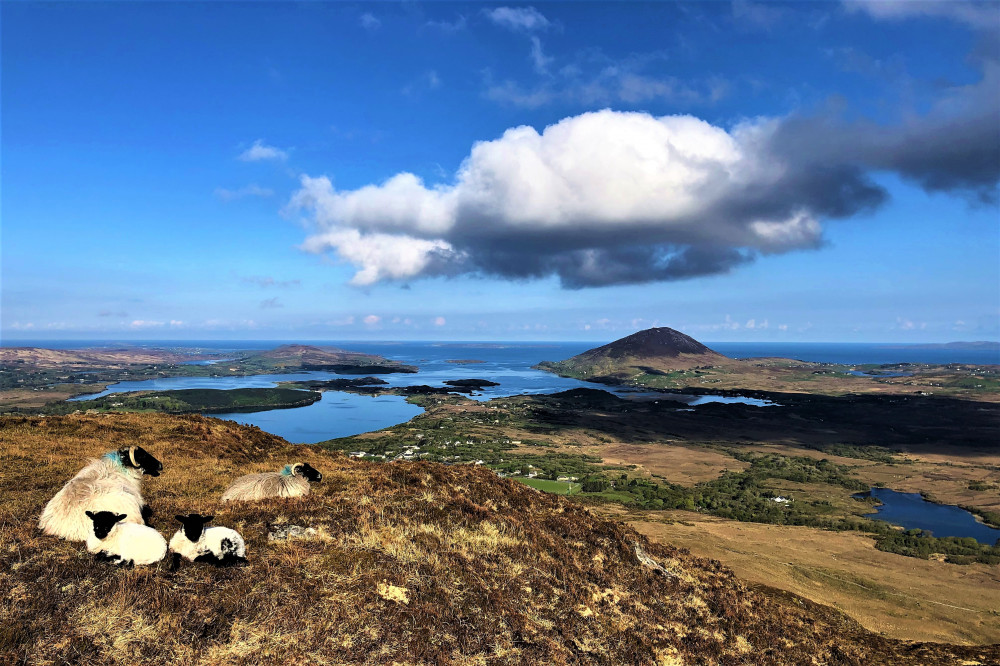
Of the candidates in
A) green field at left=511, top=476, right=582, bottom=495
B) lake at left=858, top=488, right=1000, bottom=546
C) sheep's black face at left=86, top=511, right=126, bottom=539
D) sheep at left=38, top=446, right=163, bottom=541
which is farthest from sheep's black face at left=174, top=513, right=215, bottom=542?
lake at left=858, top=488, right=1000, bottom=546

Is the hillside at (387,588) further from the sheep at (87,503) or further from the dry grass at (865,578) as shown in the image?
the dry grass at (865,578)

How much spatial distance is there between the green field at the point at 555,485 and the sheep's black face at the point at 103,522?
65489 millimetres

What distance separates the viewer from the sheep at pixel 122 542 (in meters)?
10.2

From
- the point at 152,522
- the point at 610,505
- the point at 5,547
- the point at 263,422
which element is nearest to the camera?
the point at 5,547

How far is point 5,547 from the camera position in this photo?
33.3 ft

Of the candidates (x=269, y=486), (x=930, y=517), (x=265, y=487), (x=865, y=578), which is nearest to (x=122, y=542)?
(x=265, y=487)

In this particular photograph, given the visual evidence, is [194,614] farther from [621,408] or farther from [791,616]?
[621,408]

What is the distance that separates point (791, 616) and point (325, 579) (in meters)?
17.9

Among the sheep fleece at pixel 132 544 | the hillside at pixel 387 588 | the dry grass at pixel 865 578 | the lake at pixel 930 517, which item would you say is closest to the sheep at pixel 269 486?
the hillside at pixel 387 588

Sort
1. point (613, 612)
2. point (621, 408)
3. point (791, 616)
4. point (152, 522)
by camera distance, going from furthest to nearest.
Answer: point (621, 408), point (791, 616), point (613, 612), point (152, 522)

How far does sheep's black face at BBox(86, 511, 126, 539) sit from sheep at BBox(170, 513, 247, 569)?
128cm

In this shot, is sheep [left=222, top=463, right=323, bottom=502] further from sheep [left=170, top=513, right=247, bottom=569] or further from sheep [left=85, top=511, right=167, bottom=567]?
sheep [left=85, top=511, right=167, bottom=567]

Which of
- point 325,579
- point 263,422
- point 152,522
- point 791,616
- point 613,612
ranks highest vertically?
point 152,522

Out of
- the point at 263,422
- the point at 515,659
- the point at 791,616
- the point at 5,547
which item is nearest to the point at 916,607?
the point at 791,616
